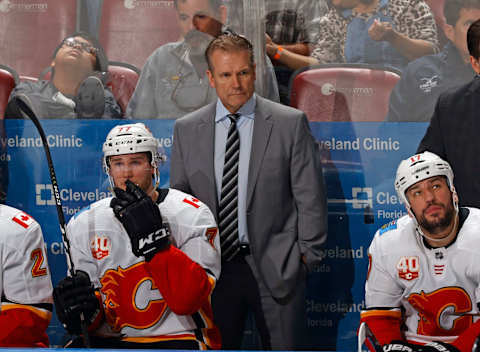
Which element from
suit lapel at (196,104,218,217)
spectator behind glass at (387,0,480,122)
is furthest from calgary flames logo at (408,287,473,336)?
spectator behind glass at (387,0,480,122)

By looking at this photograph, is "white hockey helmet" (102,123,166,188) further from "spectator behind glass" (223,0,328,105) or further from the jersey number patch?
"spectator behind glass" (223,0,328,105)

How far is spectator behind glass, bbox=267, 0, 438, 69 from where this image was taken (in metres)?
3.98

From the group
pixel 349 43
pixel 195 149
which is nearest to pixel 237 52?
pixel 195 149

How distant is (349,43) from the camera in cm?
400

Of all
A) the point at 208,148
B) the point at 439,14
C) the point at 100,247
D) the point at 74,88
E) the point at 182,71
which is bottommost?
the point at 100,247

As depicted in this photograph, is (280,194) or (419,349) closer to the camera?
(419,349)

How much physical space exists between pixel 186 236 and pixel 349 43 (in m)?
1.73

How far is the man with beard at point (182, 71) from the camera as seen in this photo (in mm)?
4145

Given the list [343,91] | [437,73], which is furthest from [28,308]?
[437,73]

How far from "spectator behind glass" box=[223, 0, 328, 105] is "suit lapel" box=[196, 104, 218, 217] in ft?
1.88

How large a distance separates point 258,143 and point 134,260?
1010mm

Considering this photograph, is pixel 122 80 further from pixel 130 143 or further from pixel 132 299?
pixel 132 299

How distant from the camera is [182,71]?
13.7 feet

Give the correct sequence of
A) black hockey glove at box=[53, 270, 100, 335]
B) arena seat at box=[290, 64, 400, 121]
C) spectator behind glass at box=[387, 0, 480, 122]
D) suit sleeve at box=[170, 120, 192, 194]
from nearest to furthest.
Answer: black hockey glove at box=[53, 270, 100, 335]
suit sleeve at box=[170, 120, 192, 194]
spectator behind glass at box=[387, 0, 480, 122]
arena seat at box=[290, 64, 400, 121]
